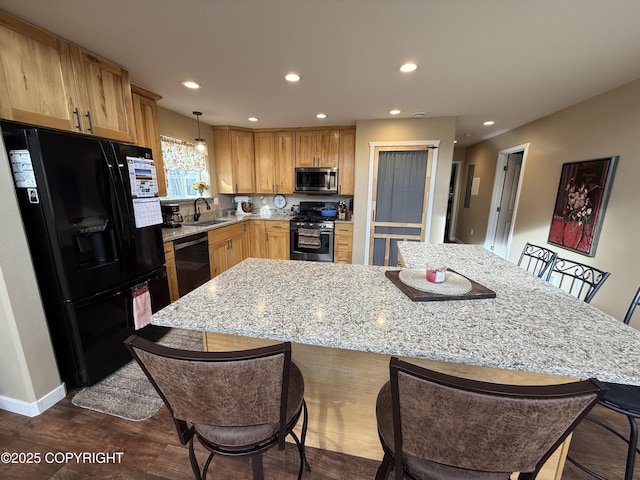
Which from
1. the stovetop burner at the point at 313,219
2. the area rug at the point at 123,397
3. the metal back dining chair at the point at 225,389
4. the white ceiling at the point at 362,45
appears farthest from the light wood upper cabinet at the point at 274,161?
the metal back dining chair at the point at 225,389

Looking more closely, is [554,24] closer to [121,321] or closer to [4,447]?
[121,321]

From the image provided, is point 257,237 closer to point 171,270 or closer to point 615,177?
point 171,270

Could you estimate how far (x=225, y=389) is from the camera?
2.27ft

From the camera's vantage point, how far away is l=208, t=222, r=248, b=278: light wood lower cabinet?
3379 millimetres

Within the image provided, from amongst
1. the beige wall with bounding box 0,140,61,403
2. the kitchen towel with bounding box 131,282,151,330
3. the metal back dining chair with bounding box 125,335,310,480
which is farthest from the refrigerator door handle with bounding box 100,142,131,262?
the metal back dining chair with bounding box 125,335,310,480

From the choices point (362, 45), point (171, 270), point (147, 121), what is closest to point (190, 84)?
point (147, 121)

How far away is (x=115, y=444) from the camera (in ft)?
4.71

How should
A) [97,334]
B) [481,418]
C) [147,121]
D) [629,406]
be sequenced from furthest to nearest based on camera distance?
[147,121]
[97,334]
[629,406]
[481,418]

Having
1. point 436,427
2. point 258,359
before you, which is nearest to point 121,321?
point 258,359

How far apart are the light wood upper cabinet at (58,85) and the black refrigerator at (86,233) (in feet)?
0.43

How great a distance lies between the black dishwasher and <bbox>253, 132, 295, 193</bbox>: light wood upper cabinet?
166cm

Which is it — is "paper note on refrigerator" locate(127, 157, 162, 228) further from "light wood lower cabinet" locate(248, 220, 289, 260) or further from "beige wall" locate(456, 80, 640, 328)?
"beige wall" locate(456, 80, 640, 328)

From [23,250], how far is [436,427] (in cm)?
219

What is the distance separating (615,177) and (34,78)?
14.8 feet
